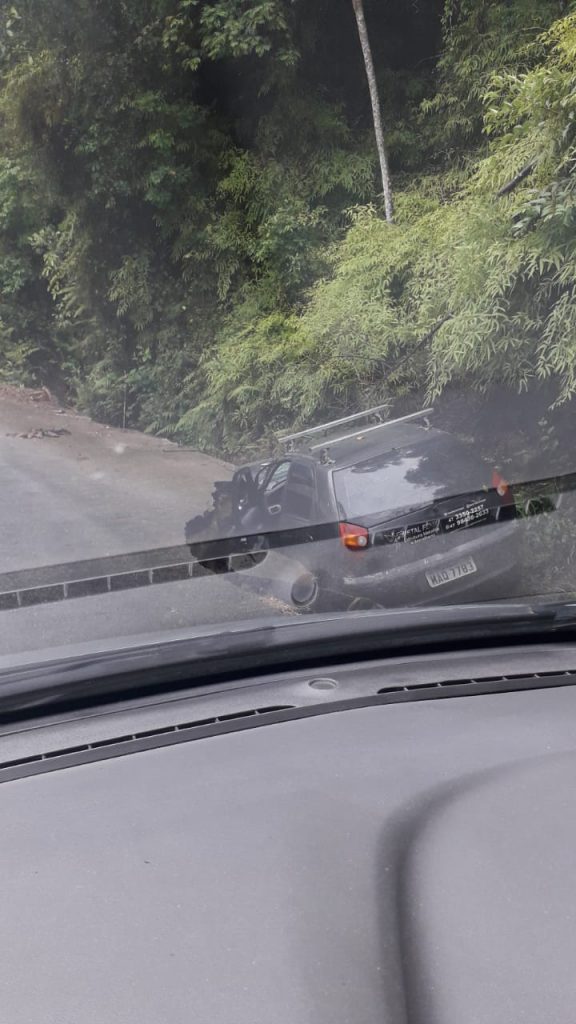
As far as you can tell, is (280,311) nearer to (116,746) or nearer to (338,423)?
(338,423)

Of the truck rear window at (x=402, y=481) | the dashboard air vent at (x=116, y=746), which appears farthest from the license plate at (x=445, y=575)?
the dashboard air vent at (x=116, y=746)

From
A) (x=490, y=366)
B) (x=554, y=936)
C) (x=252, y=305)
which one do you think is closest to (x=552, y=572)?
(x=490, y=366)

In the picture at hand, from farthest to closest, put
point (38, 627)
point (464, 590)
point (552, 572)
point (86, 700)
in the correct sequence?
point (552, 572) < point (464, 590) < point (38, 627) < point (86, 700)

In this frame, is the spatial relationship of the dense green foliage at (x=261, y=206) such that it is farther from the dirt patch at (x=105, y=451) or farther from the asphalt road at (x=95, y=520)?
the asphalt road at (x=95, y=520)

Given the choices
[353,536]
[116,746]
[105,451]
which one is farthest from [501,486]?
[105,451]

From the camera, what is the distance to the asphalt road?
14.5ft

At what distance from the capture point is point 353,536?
577 cm

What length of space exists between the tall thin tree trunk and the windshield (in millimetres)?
53

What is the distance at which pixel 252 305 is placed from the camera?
1164 cm

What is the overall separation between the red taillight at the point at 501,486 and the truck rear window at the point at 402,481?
78 mm

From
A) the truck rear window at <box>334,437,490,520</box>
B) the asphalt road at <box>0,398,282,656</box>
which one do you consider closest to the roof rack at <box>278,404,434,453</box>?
the truck rear window at <box>334,437,490,520</box>

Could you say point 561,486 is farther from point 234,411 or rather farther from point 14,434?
point 14,434

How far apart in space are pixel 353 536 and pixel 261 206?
23.6ft

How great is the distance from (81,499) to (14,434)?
138 inches
